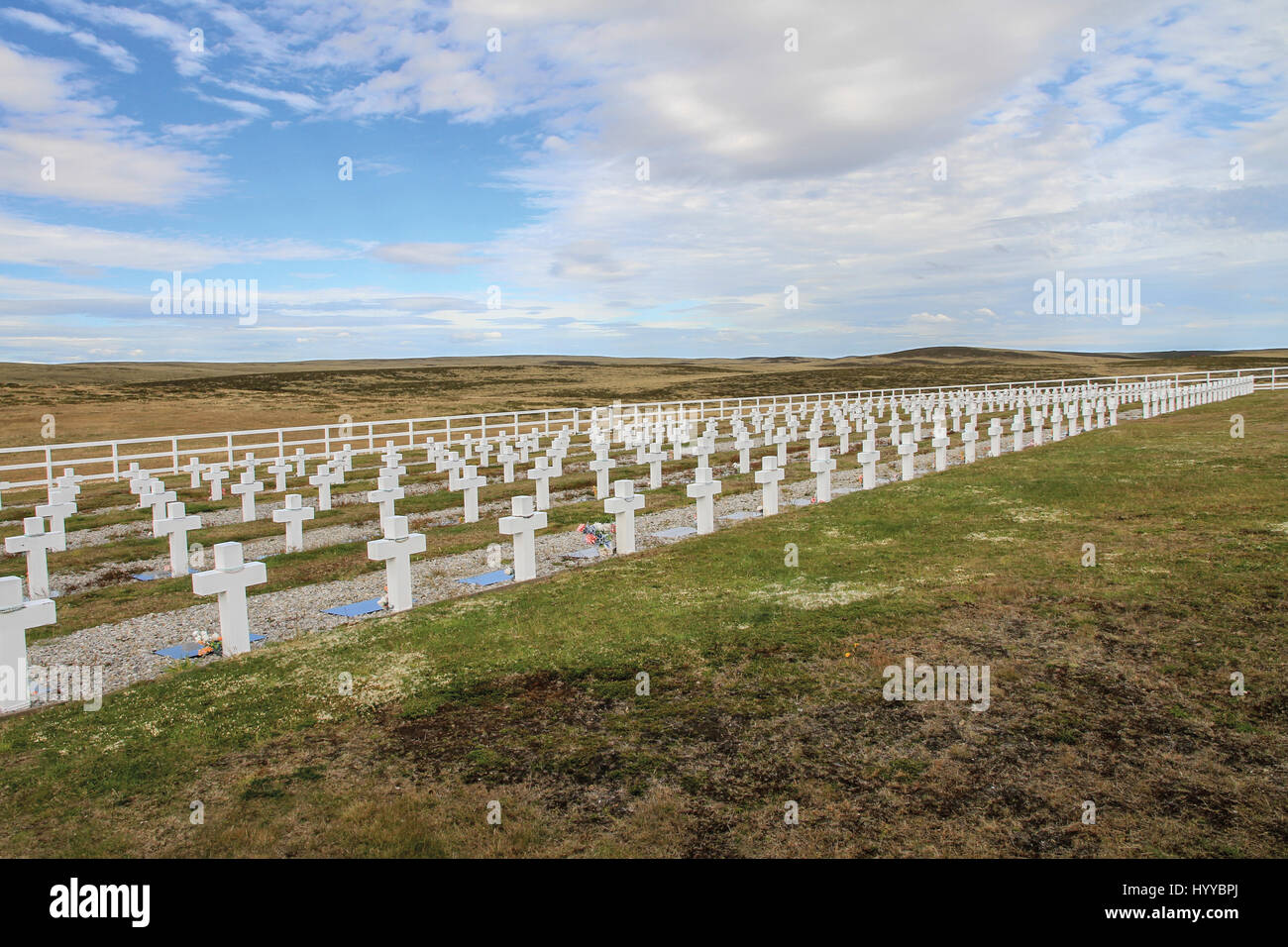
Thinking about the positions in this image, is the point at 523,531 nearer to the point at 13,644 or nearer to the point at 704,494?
the point at 704,494

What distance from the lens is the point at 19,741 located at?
16.7 feet

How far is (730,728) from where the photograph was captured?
481cm

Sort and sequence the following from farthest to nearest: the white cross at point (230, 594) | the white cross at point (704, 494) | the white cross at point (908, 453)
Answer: the white cross at point (908, 453) < the white cross at point (704, 494) < the white cross at point (230, 594)

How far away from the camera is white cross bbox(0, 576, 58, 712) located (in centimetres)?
579

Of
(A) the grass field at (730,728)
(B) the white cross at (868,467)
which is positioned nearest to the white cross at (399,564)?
(A) the grass field at (730,728)

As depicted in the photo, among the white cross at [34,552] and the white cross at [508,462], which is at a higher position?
the white cross at [508,462]

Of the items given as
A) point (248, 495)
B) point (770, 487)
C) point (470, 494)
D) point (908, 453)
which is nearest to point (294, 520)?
point (470, 494)

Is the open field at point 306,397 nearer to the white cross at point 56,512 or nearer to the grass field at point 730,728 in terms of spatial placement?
the white cross at point 56,512

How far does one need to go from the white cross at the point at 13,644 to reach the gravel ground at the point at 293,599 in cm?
67

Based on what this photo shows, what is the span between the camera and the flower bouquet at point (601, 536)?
1095cm
